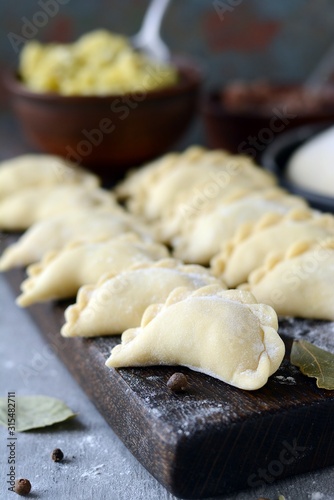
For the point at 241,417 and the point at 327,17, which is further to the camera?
the point at 327,17

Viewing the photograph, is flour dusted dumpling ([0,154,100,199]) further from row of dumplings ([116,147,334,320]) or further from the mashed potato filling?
the mashed potato filling

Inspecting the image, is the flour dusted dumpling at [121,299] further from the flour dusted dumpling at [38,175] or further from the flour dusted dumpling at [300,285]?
the flour dusted dumpling at [38,175]

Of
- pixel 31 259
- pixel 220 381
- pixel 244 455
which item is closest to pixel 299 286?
pixel 220 381

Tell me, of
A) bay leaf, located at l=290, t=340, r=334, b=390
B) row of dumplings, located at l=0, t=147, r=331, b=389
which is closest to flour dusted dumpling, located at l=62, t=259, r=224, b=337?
row of dumplings, located at l=0, t=147, r=331, b=389

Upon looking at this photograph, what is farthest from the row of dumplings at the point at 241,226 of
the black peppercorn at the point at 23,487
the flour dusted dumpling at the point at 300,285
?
the black peppercorn at the point at 23,487

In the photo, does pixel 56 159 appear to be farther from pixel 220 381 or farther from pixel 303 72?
pixel 303 72

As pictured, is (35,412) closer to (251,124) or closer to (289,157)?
(289,157)

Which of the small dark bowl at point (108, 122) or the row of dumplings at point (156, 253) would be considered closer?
the row of dumplings at point (156, 253)
